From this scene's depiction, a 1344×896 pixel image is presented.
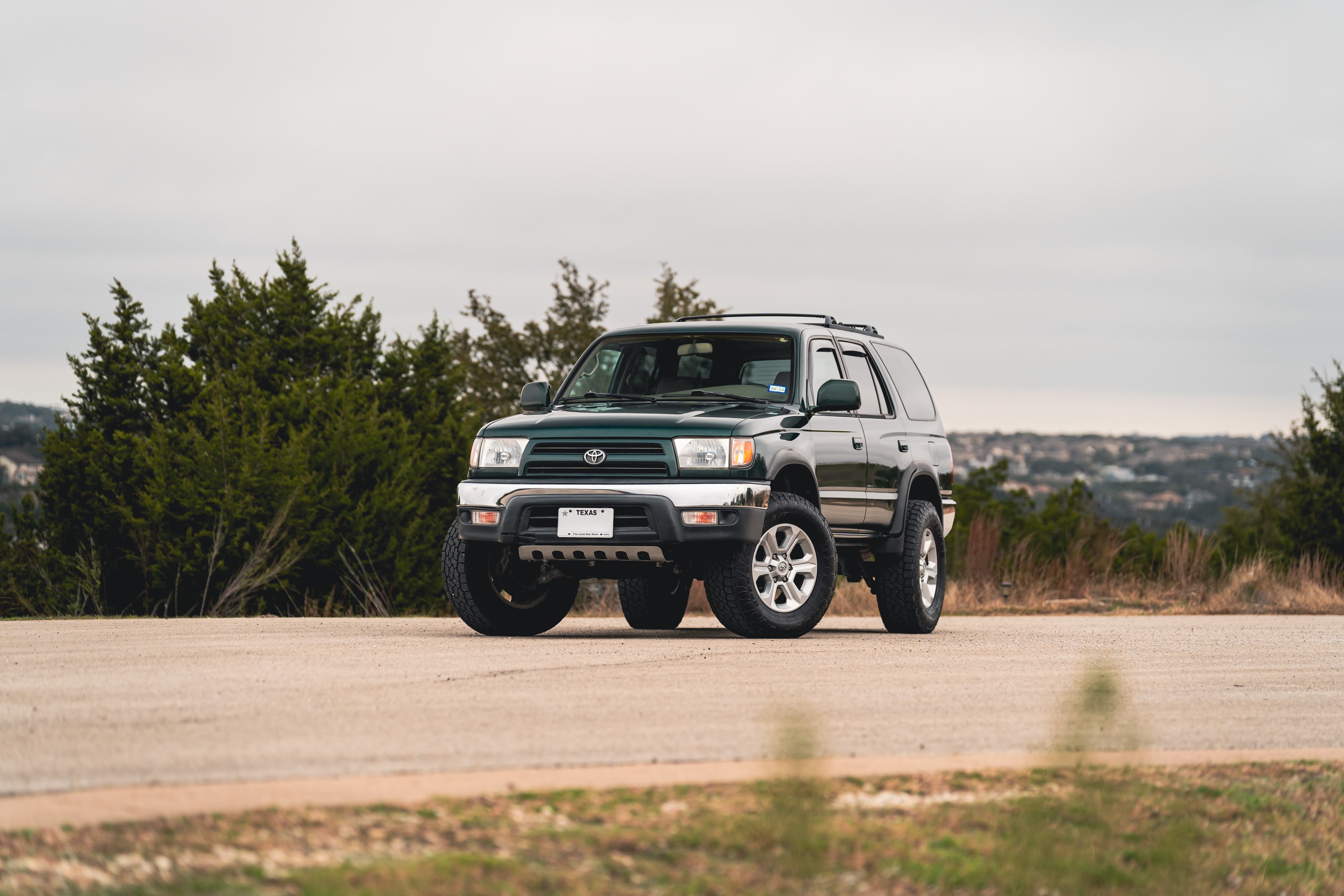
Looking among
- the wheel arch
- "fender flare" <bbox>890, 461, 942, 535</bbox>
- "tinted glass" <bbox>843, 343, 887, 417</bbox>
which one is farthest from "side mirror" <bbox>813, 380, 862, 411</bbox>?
"fender flare" <bbox>890, 461, 942, 535</bbox>

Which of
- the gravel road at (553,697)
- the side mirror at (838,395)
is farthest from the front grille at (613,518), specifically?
the side mirror at (838,395)

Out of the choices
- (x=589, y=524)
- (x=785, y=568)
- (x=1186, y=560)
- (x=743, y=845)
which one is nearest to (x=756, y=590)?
(x=785, y=568)

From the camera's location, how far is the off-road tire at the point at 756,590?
445 inches

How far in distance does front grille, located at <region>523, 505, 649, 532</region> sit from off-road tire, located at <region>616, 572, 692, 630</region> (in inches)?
124

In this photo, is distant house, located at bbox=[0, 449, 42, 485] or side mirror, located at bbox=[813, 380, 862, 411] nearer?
side mirror, located at bbox=[813, 380, 862, 411]

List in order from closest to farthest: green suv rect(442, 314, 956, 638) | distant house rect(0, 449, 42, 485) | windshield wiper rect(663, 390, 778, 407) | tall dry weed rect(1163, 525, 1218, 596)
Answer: green suv rect(442, 314, 956, 638), windshield wiper rect(663, 390, 778, 407), tall dry weed rect(1163, 525, 1218, 596), distant house rect(0, 449, 42, 485)

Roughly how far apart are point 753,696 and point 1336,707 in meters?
3.01

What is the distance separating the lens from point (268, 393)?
3008 cm

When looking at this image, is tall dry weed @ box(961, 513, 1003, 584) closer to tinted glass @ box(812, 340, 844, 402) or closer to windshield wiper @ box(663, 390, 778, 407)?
tinted glass @ box(812, 340, 844, 402)

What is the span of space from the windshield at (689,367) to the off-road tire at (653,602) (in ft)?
7.33

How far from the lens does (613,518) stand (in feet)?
36.6

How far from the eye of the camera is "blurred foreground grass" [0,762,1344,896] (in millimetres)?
4324

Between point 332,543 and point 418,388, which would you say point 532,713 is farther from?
point 418,388

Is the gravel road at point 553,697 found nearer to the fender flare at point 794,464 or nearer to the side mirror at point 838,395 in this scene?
the fender flare at point 794,464
